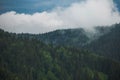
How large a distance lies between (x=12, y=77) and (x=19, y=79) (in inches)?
287

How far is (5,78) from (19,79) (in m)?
17.7

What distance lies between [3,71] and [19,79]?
49.1 ft

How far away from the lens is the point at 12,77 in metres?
194

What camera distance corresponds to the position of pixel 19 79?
199875mm

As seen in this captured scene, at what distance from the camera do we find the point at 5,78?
183m

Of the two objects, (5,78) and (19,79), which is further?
(19,79)

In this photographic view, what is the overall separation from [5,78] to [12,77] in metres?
10.7

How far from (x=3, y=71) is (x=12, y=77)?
311 inches

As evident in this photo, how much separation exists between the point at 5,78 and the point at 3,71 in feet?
22.0

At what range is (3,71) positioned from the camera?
18875cm
